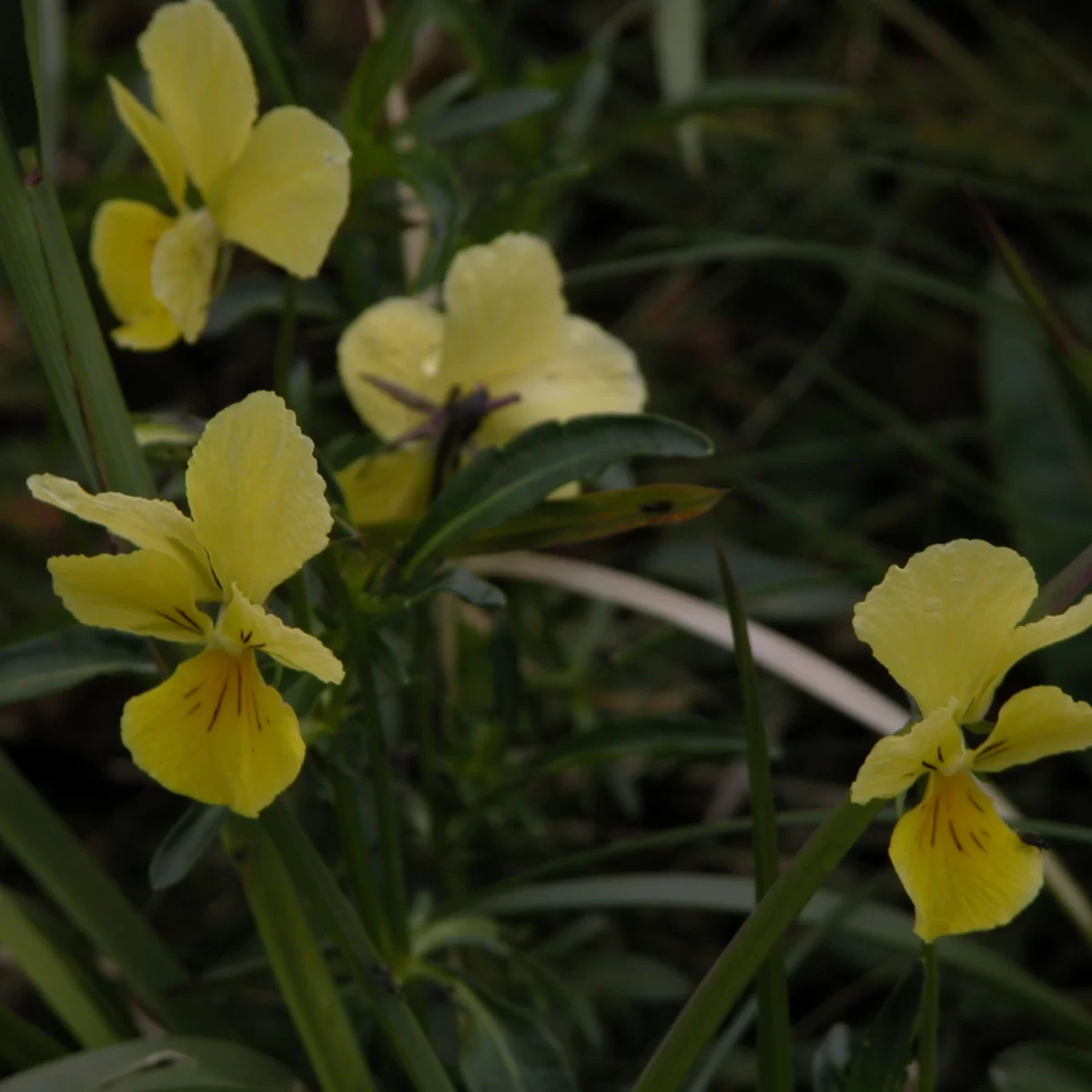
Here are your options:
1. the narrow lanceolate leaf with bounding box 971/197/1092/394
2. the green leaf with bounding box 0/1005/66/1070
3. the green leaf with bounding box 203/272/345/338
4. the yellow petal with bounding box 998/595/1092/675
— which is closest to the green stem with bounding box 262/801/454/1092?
the green leaf with bounding box 0/1005/66/1070

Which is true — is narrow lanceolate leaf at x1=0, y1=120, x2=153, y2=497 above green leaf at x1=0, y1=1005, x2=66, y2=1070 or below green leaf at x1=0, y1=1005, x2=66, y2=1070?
above

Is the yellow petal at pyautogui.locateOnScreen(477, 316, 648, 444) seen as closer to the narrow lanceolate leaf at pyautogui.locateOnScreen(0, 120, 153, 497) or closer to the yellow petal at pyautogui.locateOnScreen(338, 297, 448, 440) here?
the yellow petal at pyautogui.locateOnScreen(338, 297, 448, 440)

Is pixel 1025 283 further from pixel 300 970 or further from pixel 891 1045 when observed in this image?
pixel 300 970

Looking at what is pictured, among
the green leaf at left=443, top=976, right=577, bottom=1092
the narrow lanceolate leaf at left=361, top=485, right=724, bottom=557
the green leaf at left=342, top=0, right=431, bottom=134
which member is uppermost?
the green leaf at left=342, top=0, right=431, bottom=134

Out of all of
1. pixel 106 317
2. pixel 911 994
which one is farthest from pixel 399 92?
pixel 911 994

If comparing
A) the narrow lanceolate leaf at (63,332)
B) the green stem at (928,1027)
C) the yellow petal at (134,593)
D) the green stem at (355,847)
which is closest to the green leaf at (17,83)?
the narrow lanceolate leaf at (63,332)

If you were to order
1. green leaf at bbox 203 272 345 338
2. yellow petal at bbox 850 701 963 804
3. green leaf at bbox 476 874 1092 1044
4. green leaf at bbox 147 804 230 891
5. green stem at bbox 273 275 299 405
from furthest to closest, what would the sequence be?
green leaf at bbox 203 272 345 338, green leaf at bbox 476 874 1092 1044, green stem at bbox 273 275 299 405, green leaf at bbox 147 804 230 891, yellow petal at bbox 850 701 963 804
